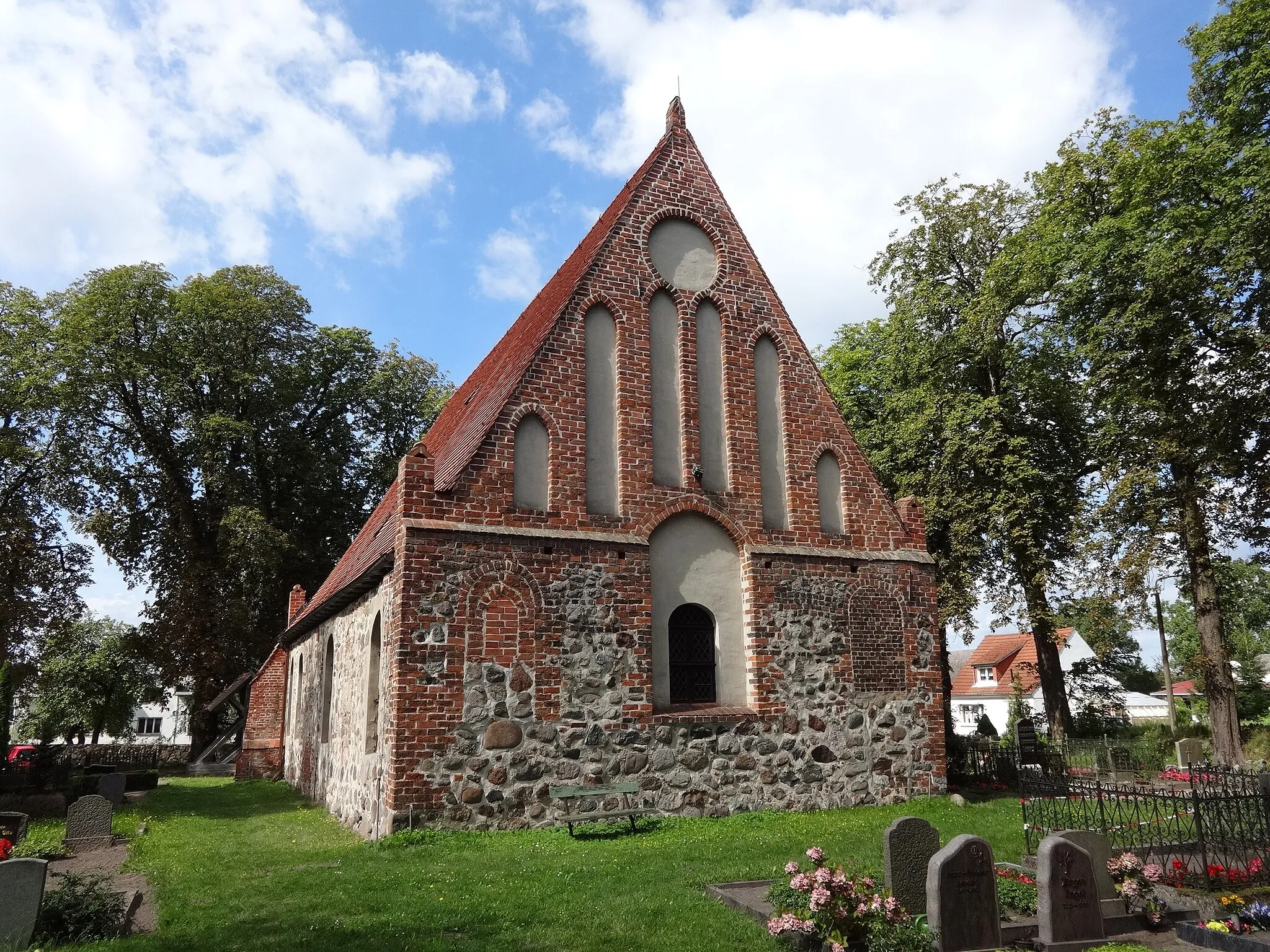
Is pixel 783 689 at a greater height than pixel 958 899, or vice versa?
pixel 783 689

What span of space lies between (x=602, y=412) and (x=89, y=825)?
9540 mm

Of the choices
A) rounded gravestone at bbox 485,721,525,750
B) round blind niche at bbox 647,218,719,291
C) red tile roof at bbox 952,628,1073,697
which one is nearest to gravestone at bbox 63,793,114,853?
rounded gravestone at bbox 485,721,525,750

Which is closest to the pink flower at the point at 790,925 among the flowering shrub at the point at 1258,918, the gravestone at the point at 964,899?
the gravestone at the point at 964,899

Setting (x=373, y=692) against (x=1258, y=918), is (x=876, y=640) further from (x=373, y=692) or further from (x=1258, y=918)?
(x=373, y=692)

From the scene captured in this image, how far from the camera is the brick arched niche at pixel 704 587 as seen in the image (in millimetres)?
13555

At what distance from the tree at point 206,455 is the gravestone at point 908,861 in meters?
25.5

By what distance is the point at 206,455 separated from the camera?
3123 centimetres

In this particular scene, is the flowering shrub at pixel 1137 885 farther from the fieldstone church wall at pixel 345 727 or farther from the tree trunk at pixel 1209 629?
the tree trunk at pixel 1209 629

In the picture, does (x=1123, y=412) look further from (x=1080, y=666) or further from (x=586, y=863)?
(x=586, y=863)

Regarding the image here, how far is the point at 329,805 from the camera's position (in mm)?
15852

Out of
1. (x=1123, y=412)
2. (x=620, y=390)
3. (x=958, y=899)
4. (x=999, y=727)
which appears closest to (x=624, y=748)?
(x=620, y=390)

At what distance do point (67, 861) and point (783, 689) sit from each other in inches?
396

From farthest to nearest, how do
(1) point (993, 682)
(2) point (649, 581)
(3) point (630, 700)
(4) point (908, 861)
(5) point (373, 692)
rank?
(1) point (993, 682) → (5) point (373, 692) → (2) point (649, 581) → (3) point (630, 700) → (4) point (908, 861)

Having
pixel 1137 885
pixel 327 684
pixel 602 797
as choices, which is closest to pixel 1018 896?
pixel 1137 885
